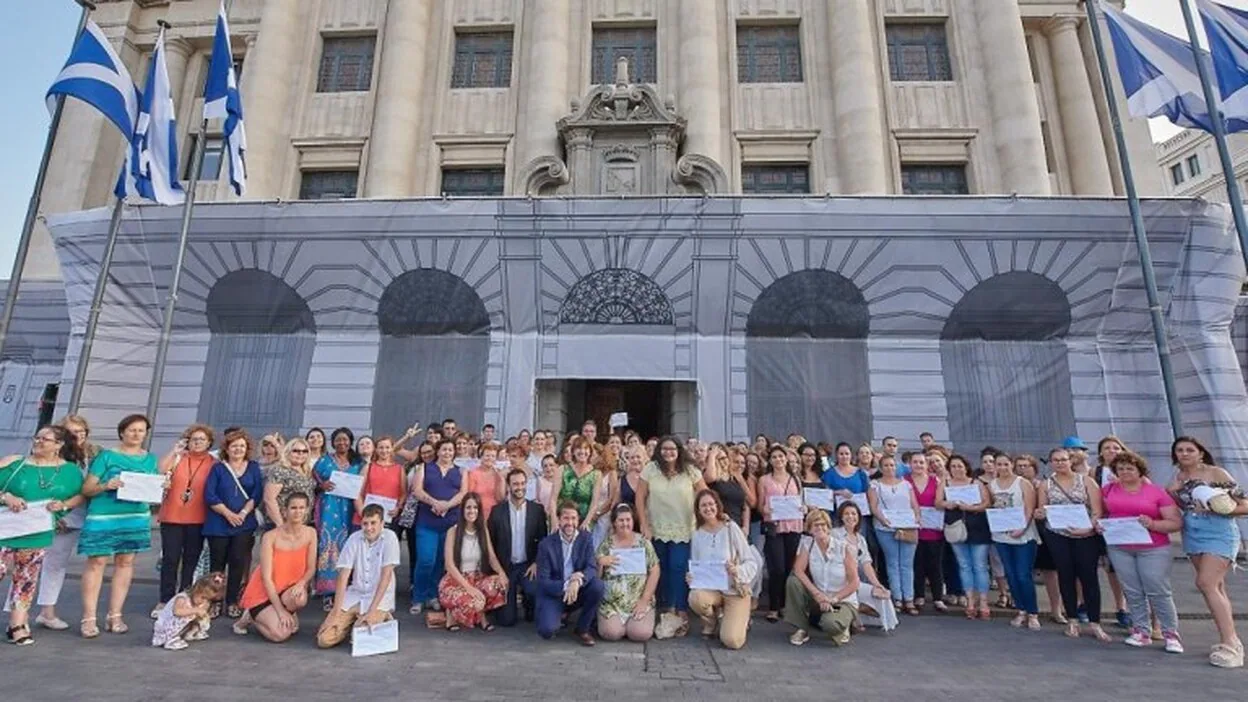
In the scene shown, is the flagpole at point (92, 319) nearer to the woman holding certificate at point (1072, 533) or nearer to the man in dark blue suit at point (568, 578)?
the man in dark blue suit at point (568, 578)

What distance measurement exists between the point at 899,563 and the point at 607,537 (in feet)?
11.6

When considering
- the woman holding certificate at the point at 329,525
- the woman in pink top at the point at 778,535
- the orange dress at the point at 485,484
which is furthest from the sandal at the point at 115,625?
the woman in pink top at the point at 778,535

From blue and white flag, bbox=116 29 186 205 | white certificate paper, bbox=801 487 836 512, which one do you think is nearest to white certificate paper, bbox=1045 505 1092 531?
white certificate paper, bbox=801 487 836 512

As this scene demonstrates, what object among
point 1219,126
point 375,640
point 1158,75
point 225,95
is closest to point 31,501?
point 375,640

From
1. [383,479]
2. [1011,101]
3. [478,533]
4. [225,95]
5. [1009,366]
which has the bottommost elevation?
[478,533]

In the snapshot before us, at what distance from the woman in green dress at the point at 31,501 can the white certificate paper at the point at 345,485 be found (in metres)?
2.07

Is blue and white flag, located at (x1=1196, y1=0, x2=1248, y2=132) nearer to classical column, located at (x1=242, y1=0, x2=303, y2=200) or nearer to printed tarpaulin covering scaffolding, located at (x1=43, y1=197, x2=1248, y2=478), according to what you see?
printed tarpaulin covering scaffolding, located at (x1=43, y1=197, x2=1248, y2=478)

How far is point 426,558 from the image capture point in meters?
6.54

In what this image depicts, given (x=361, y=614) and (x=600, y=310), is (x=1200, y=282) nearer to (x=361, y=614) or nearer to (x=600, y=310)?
(x=600, y=310)

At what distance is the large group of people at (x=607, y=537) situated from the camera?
5.29 meters

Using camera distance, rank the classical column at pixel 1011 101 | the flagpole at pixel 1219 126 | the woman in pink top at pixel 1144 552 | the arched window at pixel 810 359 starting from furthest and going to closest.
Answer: the classical column at pixel 1011 101, the arched window at pixel 810 359, the flagpole at pixel 1219 126, the woman in pink top at pixel 1144 552

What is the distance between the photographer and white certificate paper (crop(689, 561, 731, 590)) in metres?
5.58

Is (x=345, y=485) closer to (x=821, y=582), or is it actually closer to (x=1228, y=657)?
(x=821, y=582)

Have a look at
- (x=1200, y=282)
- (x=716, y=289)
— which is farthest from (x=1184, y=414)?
(x=716, y=289)
